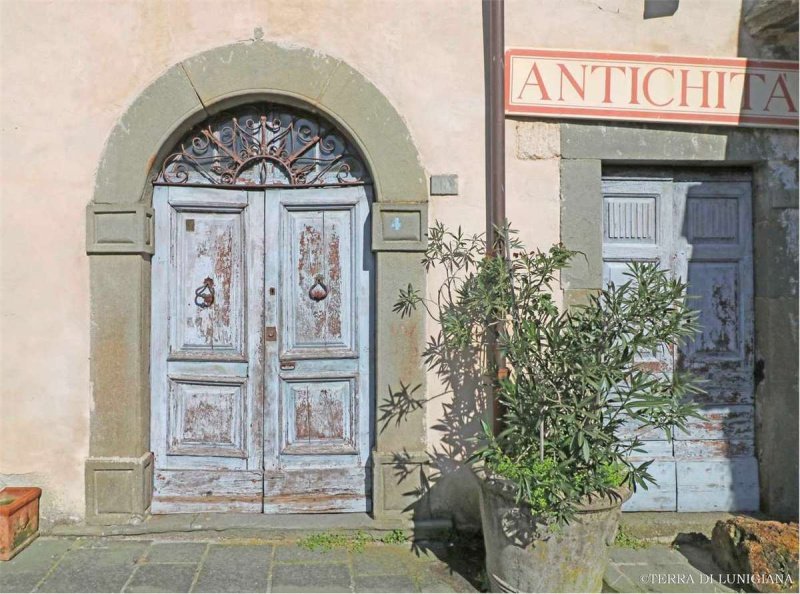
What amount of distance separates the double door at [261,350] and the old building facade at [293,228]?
0.05 feet

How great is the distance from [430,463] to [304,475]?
2.68 ft

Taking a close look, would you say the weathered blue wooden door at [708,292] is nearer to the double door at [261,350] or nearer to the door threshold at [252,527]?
the door threshold at [252,527]

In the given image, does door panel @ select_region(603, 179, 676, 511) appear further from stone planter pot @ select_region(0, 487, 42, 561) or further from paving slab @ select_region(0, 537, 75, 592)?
stone planter pot @ select_region(0, 487, 42, 561)

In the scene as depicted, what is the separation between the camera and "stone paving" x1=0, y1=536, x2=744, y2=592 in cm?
333

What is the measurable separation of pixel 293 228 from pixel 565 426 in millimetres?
2077

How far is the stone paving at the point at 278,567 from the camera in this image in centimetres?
333

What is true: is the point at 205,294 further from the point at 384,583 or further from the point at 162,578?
the point at 384,583

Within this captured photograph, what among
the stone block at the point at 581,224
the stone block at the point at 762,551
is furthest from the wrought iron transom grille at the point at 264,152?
the stone block at the point at 762,551

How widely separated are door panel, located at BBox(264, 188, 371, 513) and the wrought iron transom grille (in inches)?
5.2

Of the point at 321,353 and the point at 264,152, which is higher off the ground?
the point at 264,152

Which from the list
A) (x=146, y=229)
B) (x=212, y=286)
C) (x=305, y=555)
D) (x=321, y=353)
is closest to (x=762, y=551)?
(x=305, y=555)

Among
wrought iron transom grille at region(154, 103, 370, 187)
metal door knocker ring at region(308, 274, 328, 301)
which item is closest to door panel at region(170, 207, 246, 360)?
wrought iron transom grille at region(154, 103, 370, 187)

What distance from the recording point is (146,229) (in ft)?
12.9

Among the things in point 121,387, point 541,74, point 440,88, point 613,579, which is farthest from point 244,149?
point 613,579
